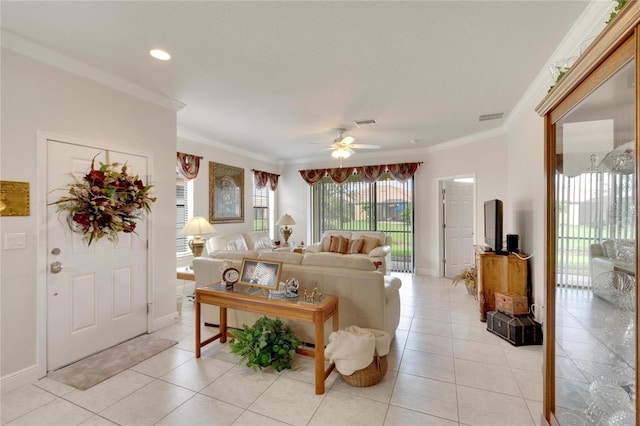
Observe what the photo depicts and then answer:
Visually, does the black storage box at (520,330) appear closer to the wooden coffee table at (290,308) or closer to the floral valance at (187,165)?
the wooden coffee table at (290,308)

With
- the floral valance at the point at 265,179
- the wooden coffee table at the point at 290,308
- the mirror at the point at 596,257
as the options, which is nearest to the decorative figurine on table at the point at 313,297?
the wooden coffee table at the point at 290,308

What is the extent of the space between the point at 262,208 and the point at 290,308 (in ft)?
16.5

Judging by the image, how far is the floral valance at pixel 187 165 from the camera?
4730 mm

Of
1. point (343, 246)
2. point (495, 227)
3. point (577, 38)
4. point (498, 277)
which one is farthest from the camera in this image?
point (343, 246)

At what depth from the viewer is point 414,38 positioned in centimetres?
225

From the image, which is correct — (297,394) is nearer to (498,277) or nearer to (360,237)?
(498,277)

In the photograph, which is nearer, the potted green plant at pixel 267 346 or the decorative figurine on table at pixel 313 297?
the decorative figurine on table at pixel 313 297

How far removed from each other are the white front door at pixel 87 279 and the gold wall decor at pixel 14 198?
16cm

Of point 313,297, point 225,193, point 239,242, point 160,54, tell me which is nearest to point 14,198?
point 160,54

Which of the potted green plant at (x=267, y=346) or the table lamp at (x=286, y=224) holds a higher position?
the table lamp at (x=286, y=224)

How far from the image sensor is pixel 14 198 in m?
2.27

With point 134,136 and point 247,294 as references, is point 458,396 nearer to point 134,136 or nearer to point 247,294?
point 247,294

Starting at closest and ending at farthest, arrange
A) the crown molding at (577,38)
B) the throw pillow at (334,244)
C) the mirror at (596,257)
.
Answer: the mirror at (596,257), the crown molding at (577,38), the throw pillow at (334,244)

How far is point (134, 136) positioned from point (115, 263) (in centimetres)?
138
